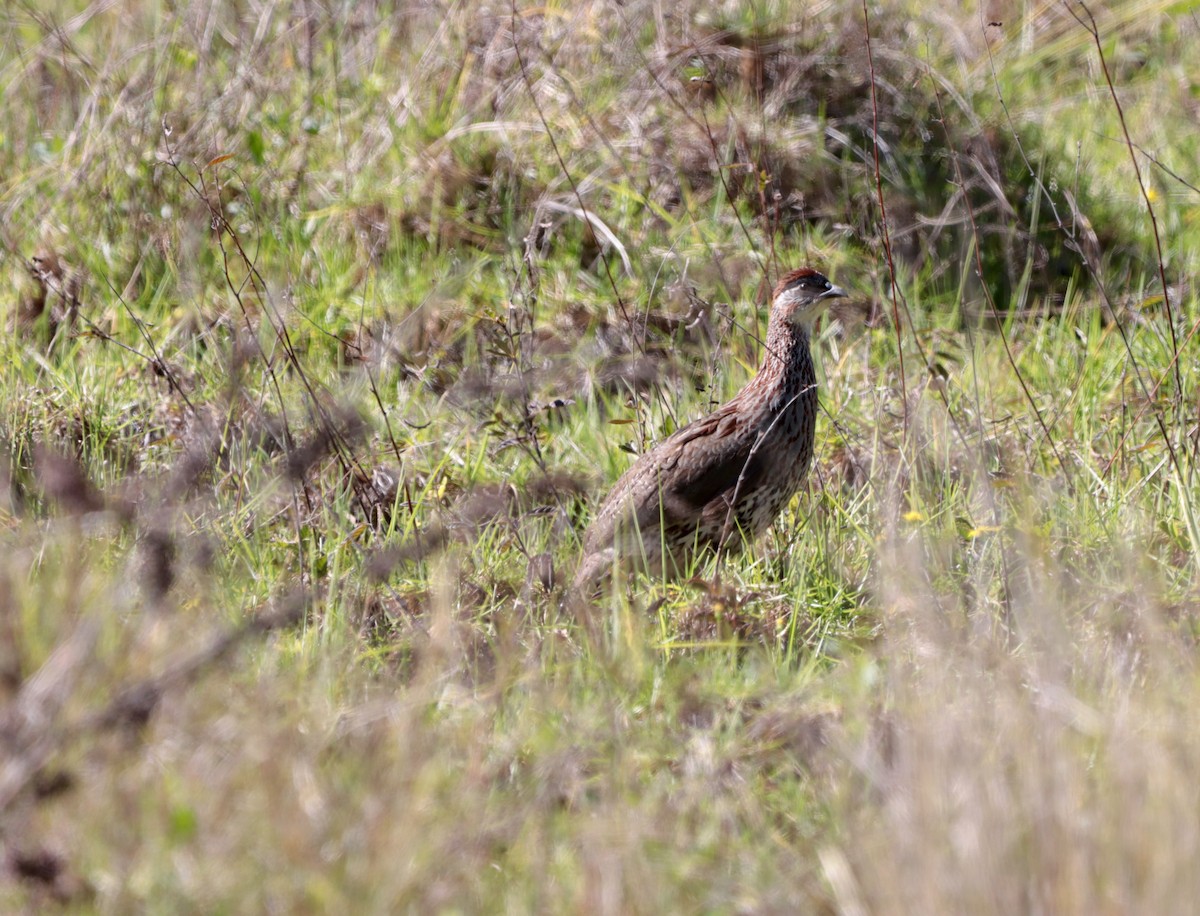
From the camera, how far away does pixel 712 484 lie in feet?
16.6

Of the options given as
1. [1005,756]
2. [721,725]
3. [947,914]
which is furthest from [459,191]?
[947,914]

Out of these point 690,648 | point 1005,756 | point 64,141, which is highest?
point 64,141

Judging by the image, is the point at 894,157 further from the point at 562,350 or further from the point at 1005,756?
the point at 1005,756

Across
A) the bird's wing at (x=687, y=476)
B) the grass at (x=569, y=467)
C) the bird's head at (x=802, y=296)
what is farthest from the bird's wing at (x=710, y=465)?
the bird's head at (x=802, y=296)

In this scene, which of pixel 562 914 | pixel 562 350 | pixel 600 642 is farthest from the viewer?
pixel 562 350

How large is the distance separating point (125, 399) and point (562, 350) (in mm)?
1691

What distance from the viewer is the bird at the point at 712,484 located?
16.4ft

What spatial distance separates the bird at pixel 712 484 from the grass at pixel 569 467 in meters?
0.12

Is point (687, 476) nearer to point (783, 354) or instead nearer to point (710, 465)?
point (710, 465)

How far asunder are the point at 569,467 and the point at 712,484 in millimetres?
829

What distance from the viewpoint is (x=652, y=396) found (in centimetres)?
568

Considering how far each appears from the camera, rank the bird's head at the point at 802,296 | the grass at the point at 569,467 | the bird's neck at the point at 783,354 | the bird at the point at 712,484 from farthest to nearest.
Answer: the bird's head at the point at 802,296 < the bird's neck at the point at 783,354 < the bird at the point at 712,484 < the grass at the point at 569,467

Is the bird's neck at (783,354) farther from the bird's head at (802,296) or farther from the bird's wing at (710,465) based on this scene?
the bird's wing at (710,465)

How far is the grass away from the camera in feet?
8.83
